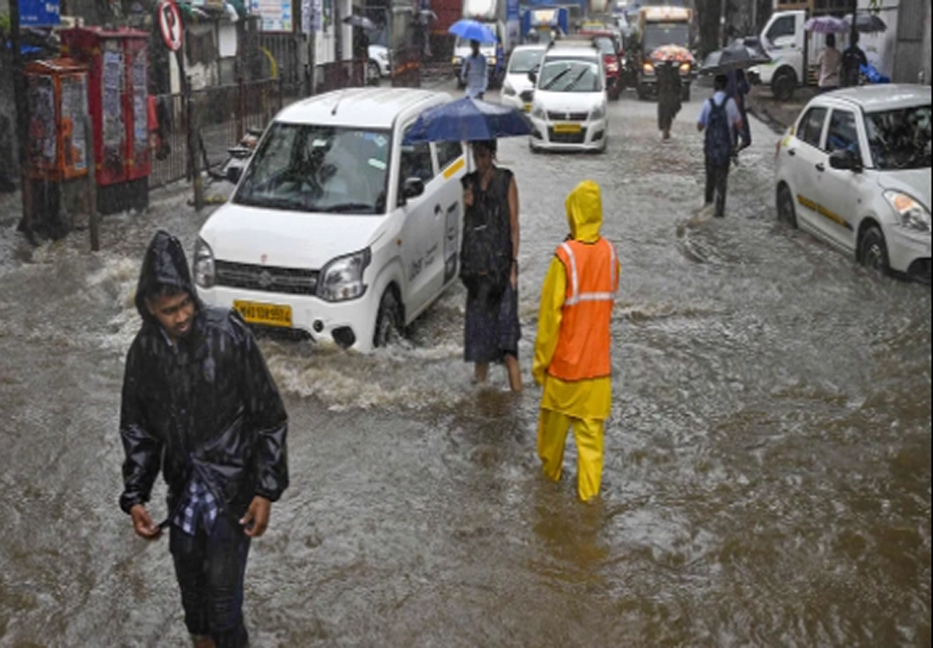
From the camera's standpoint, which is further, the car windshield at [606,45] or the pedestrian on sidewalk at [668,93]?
the car windshield at [606,45]

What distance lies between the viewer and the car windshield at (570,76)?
2280 cm

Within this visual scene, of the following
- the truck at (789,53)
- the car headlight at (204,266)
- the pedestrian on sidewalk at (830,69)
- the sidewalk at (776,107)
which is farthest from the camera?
the truck at (789,53)

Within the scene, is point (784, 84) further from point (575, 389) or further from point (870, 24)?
point (575, 389)

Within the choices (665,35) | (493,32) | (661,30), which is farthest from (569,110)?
(493,32)

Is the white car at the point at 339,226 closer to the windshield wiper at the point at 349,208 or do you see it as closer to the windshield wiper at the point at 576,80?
the windshield wiper at the point at 349,208

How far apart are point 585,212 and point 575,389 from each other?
0.93 meters

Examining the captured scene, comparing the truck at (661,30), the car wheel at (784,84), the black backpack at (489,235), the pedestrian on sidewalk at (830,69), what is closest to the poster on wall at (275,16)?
the truck at (661,30)

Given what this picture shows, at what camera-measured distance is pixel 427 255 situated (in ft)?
32.0

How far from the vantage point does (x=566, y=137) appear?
21.9 m

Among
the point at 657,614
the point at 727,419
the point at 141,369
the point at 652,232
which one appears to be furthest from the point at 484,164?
the point at 652,232

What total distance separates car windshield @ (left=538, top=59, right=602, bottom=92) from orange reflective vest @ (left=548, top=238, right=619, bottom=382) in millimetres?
16994

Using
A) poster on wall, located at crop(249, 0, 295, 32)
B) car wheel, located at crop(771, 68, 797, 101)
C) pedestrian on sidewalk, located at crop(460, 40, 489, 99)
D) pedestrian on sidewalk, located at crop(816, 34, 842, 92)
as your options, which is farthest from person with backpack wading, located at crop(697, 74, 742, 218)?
poster on wall, located at crop(249, 0, 295, 32)

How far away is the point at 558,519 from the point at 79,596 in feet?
8.04

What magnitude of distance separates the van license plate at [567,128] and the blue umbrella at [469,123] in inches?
511
